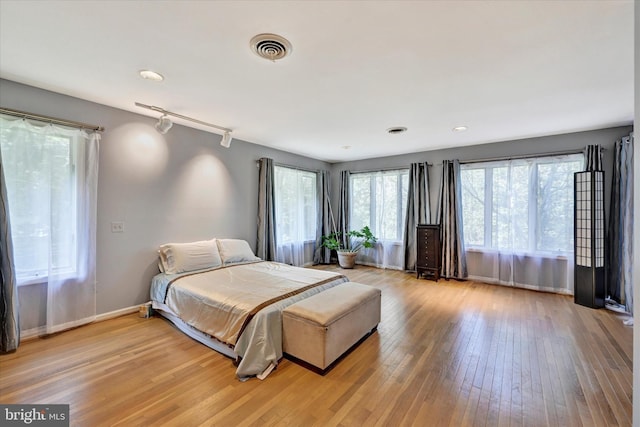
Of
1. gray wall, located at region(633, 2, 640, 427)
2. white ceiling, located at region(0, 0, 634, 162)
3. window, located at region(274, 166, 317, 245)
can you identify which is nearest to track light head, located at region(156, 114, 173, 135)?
white ceiling, located at region(0, 0, 634, 162)

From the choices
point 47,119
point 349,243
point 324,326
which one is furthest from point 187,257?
point 349,243

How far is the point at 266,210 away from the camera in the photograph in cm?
479

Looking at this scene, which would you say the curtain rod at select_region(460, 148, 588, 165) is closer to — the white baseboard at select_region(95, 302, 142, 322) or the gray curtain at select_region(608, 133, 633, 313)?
the gray curtain at select_region(608, 133, 633, 313)

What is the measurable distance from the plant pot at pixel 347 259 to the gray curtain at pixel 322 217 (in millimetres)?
384

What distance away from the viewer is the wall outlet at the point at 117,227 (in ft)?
10.3

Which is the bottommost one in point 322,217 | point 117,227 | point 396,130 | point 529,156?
point 117,227

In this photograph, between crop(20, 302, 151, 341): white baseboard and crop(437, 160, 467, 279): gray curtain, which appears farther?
crop(437, 160, 467, 279): gray curtain

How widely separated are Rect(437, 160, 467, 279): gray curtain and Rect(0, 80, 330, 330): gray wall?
390 centimetres

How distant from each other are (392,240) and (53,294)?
5.38m

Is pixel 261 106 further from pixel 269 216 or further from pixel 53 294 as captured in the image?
pixel 53 294

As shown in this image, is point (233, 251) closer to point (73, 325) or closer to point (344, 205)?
point (73, 325)

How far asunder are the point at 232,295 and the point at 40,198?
2167mm

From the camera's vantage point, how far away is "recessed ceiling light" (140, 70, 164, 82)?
2324mm

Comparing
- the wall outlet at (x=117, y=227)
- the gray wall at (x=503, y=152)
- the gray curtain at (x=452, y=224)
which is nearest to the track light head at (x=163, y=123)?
the wall outlet at (x=117, y=227)
